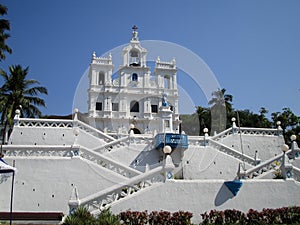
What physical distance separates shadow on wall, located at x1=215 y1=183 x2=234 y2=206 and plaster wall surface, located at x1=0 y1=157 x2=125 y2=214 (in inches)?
188

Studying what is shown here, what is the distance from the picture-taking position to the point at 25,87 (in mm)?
33281

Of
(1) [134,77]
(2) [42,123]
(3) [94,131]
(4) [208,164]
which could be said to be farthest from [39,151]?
(1) [134,77]

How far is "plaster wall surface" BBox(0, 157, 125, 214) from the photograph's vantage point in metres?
14.9

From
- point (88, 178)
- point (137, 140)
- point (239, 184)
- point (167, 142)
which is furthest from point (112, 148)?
point (239, 184)

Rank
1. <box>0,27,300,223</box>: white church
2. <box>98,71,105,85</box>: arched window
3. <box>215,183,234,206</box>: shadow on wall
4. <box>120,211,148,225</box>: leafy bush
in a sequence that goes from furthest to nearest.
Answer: <box>98,71,105,85</box>: arched window
<box>215,183,234,206</box>: shadow on wall
<box>0,27,300,223</box>: white church
<box>120,211,148,225</box>: leafy bush

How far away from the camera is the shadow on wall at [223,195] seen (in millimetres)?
13084

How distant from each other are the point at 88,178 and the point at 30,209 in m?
3.14

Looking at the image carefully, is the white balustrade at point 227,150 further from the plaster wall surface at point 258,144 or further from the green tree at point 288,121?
the green tree at point 288,121

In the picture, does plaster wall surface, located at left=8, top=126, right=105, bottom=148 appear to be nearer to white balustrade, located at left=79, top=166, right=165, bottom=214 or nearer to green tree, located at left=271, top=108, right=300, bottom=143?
white balustrade, located at left=79, top=166, right=165, bottom=214

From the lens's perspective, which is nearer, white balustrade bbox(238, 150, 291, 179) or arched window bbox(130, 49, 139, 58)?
white balustrade bbox(238, 150, 291, 179)

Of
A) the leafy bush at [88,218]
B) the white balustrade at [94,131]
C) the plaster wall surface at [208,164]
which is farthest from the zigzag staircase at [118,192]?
the white balustrade at [94,131]

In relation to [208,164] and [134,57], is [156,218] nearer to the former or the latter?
[208,164]

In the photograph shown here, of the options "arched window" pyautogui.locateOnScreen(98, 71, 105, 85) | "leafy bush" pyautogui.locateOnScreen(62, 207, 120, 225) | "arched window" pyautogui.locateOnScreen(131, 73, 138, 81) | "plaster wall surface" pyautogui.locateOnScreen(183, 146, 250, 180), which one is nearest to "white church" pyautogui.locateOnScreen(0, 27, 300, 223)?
"plaster wall surface" pyautogui.locateOnScreen(183, 146, 250, 180)

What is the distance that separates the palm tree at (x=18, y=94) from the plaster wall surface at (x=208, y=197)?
22.6 m
